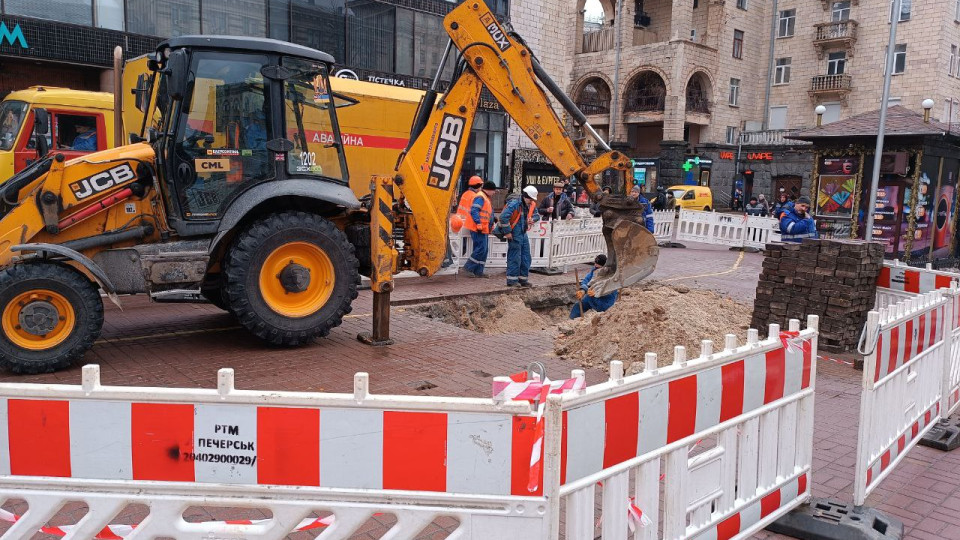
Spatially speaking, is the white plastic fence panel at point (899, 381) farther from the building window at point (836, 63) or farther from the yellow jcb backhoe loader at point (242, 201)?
the building window at point (836, 63)

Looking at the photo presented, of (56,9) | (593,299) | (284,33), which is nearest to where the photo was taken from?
(593,299)

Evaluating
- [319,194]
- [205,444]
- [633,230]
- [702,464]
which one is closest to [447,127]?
[319,194]

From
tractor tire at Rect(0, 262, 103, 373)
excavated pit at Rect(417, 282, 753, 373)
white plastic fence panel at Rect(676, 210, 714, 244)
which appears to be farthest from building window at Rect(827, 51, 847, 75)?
tractor tire at Rect(0, 262, 103, 373)

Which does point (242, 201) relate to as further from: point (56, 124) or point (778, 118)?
point (778, 118)

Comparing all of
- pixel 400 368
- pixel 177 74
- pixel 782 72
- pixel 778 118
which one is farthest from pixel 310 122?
pixel 782 72

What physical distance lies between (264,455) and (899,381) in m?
3.98

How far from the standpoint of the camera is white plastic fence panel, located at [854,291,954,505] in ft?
13.1

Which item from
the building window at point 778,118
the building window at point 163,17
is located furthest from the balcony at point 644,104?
the building window at point 163,17

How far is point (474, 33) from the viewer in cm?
785

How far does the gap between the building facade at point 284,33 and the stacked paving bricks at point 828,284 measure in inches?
519

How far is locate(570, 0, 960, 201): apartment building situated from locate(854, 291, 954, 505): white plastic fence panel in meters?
36.5

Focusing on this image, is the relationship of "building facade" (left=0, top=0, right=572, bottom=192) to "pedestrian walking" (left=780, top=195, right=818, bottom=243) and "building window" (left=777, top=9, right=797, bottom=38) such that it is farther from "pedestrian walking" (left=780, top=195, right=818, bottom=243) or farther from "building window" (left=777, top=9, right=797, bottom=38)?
"building window" (left=777, top=9, right=797, bottom=38)

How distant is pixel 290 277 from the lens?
7.19m

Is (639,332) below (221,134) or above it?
below
